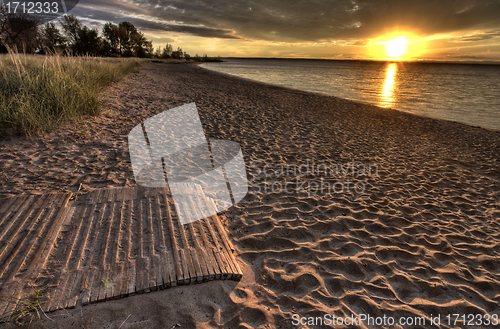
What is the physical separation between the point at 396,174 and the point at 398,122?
5886 mm

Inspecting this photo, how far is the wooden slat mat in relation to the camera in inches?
73.9

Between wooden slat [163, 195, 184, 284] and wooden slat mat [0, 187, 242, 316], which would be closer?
wooden slat mat [0, 187, 242, 316]

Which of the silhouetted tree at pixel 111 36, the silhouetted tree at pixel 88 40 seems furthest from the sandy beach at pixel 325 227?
the silhouetted tree at pixel 111 36

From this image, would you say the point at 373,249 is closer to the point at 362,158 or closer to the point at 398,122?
the point at 362,158

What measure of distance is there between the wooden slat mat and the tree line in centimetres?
1144

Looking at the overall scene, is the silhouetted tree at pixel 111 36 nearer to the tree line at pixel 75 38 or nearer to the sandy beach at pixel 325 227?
the tree line at pixel 75 38

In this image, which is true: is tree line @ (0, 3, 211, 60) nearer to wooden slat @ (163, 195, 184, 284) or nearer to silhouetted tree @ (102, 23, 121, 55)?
silhouetted tree @ (102, 23, 121, 55)

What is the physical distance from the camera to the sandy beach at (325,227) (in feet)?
6.55

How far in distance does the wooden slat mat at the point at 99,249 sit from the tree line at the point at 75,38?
11439 mm

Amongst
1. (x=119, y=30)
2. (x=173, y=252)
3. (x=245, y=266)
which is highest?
(x=119, y=30)

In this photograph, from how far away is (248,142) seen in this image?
602 centimetres

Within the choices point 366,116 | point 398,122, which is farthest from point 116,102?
point 398,122

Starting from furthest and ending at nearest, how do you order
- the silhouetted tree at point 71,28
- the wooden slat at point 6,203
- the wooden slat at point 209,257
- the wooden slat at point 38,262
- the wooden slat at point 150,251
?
the silhouetted tree at point 71,28 → the wooden slat at point 6,203 → the wooden slat at point 209,257 → the wooden slat at point 150,251 → the wooden slat at point 38,262

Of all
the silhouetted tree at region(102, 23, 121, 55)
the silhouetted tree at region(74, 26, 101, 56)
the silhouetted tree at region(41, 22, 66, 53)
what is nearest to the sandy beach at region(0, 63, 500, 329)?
the silhouetted tree at region(41, 22, 66, 53)
